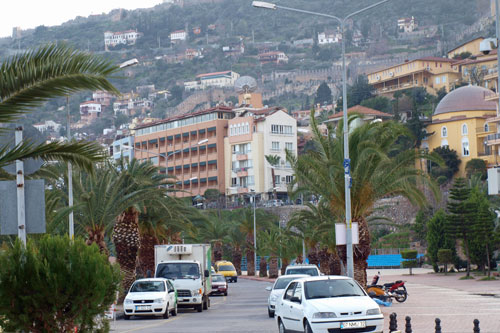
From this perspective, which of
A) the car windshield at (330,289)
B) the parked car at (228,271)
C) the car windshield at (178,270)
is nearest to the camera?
the car windshield at (330,289)

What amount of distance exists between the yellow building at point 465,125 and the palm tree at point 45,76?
353ft

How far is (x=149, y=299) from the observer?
2911 centimetres

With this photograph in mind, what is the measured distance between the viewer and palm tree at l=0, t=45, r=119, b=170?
34.5 feet

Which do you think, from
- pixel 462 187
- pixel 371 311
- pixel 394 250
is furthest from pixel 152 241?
pixel 394 250

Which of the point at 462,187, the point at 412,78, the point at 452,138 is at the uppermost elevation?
the point at 412,78

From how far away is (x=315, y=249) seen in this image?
Answer: 60.1 metres

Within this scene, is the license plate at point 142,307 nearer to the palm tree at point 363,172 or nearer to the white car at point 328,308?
the palm tree at point 363,172

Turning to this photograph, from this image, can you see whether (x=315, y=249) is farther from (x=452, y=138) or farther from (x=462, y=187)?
(x=452, y=138)

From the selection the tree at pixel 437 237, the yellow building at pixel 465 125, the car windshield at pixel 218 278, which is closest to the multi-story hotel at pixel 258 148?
the yellow building at pixel 465 125

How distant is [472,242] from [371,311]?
43153mm

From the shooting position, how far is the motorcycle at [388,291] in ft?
99.9

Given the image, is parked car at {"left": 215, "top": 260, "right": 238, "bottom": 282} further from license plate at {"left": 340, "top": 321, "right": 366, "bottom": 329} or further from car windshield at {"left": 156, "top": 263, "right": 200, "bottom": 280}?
license plate at {"left": 340, "top": 321, "right": 366, "bottom": 329}

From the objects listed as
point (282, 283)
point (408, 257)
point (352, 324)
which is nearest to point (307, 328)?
point (352, 324)

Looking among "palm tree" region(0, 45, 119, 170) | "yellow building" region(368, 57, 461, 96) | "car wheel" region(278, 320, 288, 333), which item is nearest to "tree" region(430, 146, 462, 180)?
"yellow building" region(368, 57, 461, 96)
